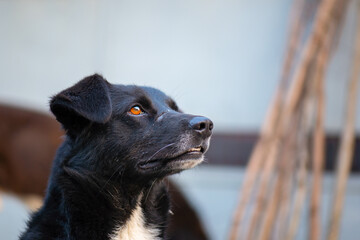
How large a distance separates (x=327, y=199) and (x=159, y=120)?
312 centimetres

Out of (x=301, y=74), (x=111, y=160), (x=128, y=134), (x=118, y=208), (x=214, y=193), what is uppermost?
(x=301, y=74)

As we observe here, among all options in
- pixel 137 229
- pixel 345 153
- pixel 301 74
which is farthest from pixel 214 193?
pixel 137 229

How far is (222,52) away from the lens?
18.9 feet

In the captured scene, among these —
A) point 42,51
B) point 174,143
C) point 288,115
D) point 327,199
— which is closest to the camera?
point 174,143

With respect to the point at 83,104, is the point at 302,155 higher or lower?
lower

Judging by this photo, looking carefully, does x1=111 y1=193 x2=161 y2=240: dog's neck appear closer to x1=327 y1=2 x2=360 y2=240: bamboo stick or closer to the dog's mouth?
the dog's mouth

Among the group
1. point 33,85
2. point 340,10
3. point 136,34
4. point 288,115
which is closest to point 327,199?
point 288,115

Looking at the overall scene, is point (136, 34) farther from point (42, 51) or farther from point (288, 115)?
point (288, 115)

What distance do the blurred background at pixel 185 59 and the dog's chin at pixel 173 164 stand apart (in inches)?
112

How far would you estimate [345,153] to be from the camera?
445 centimetres

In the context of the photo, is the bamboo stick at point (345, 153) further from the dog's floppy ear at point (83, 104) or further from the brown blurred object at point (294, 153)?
the dog's floppy ear at point (83, 104)

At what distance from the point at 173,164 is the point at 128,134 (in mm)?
248

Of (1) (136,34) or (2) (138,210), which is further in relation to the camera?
(1) (136,34)

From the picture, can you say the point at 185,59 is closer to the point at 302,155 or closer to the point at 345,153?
the point at 302,155
